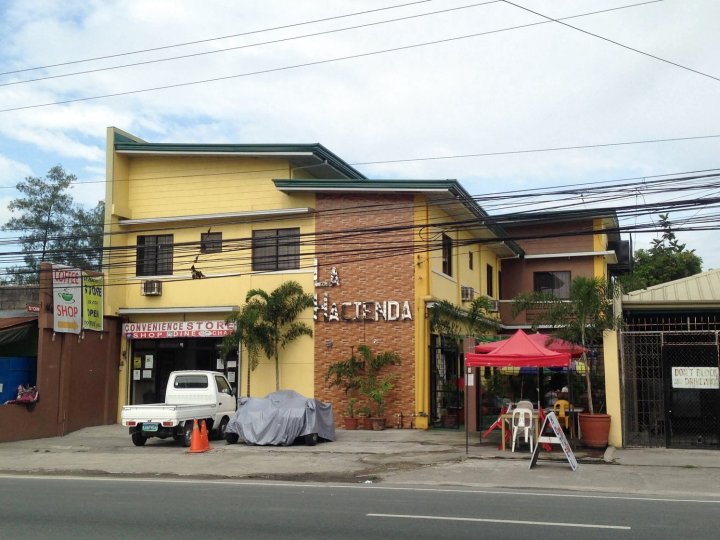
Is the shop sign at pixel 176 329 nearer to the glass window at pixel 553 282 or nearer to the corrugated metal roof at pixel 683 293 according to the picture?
the corrugated metal roof at pixel 683 293

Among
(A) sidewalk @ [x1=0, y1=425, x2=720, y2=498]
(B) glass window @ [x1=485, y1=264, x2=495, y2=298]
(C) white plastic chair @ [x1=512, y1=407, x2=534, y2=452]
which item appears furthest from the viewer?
(B) glass window @ [x1=485, y1=264, x2=495, y2=298]

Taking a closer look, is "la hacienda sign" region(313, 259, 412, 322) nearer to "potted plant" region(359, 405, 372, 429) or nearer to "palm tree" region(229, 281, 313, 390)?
"palm tree" region(229, 281, 313, 390)

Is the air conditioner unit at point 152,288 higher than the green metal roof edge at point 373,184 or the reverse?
the reverse

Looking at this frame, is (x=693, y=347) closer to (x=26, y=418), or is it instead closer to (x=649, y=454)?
(x=649, y=454)

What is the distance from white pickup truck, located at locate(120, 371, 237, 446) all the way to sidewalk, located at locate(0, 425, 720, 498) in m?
0.47

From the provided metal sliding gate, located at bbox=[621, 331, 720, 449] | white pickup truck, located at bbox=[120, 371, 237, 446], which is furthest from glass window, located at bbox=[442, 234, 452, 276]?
metal sliding gate, located at bbox=[621, 331, 720, 449]

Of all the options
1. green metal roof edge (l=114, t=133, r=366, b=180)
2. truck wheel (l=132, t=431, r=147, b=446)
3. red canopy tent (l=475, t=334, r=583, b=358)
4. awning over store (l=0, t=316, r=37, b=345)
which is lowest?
truck wheel (l=132, t=431, r=147, b=446)

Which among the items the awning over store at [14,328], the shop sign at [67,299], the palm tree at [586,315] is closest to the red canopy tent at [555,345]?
the palm tree at [586,315]

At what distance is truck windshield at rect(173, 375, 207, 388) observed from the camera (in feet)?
66.7

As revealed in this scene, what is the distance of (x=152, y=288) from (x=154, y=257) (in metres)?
1.21

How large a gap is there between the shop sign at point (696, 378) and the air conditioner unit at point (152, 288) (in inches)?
633

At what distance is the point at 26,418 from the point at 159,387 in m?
5.05

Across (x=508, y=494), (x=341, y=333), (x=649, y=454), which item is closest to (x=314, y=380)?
(x=341, y=333)

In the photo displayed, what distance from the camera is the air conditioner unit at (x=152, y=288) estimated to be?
83.1 feet
